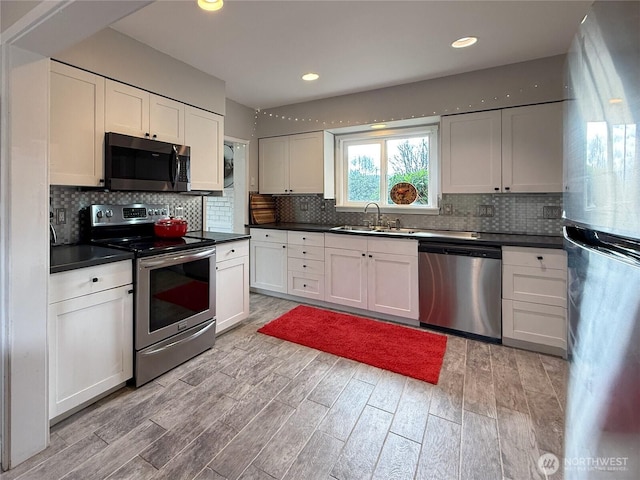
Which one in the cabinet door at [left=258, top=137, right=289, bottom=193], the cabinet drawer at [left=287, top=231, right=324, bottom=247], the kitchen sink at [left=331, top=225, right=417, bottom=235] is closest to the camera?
the kitchen sink at [left=331, top=225, right=417, bottom=235]

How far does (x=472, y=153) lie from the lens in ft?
10.2

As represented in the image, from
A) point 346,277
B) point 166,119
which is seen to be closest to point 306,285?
point 346,277

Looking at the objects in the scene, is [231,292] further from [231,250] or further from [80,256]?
[80,256]

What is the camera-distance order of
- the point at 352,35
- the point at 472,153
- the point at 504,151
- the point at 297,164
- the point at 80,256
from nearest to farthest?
the point at 80,256 < the point at 352,35 < the point at 504,151 < the point at 472,153 < the point at 297,164

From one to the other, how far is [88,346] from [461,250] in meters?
2.83

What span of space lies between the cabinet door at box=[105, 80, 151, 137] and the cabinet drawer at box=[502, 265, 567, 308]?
315cm

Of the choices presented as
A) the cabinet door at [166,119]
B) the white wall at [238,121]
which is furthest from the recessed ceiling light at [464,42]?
the white wall at [238,121]

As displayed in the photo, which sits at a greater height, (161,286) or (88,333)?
(161,286)

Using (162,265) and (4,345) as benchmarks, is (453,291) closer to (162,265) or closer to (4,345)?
(162,265)

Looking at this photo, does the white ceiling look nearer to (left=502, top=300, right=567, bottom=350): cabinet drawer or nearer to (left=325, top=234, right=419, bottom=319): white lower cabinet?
(left=325, top=234, right=419, bottom=319): white lower cabinet

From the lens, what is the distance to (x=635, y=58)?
0.44m

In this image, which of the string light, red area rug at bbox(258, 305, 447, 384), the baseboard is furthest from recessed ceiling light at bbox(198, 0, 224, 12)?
the baseboard

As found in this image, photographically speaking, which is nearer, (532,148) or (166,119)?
(166,119)

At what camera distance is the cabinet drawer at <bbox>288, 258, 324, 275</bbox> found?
12.2 ft
